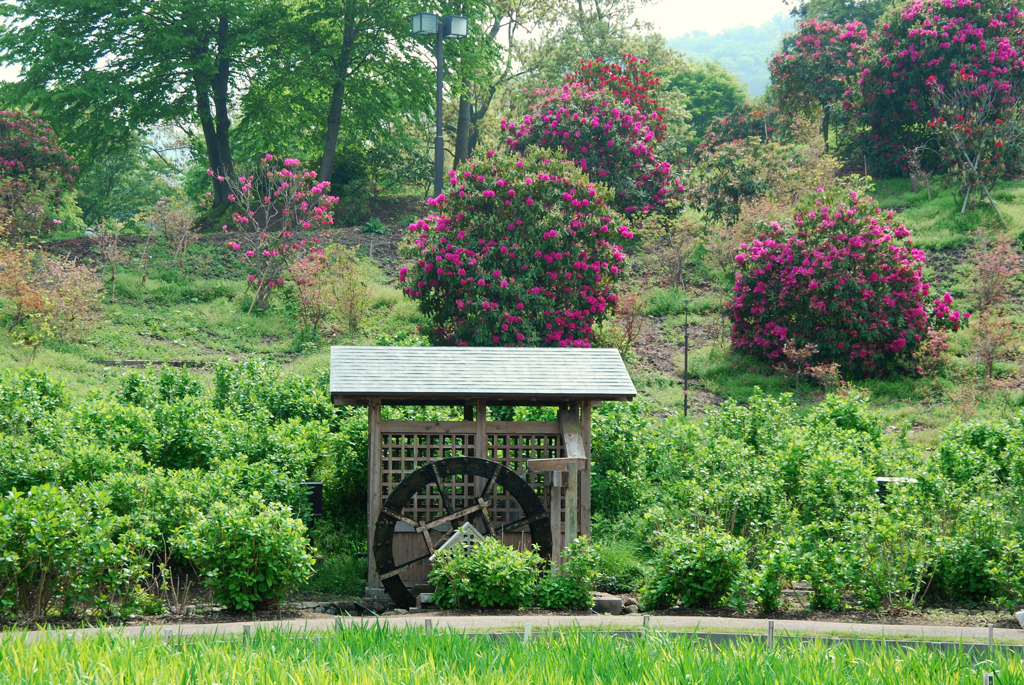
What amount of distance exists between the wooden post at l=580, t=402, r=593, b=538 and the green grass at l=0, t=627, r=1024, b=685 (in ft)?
13.6

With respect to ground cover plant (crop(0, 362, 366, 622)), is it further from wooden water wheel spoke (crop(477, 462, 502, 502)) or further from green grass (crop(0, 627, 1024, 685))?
green grass (crop(0, 627, 1024, 685))

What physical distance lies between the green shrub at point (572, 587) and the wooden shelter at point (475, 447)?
109 centimetres

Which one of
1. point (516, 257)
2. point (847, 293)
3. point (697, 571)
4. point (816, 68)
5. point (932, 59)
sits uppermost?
point (816, 68)

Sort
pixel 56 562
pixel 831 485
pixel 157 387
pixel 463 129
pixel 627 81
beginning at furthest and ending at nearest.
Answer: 1. pixel 463 129
2. pixel 627 81
3. pixel 157 387
4. pixel 831 485
5. pixel 56 562

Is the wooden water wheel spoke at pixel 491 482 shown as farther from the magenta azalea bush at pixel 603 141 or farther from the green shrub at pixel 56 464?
the magenta azalea bush at pixel 603 141

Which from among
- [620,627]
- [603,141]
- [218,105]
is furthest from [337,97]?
[620,627]

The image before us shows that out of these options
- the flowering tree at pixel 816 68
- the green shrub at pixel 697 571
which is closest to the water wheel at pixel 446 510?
the green shrub at pixel 697 571

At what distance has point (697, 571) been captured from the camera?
7180 millimetres

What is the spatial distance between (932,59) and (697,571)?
18.5m

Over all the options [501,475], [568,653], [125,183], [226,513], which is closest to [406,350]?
[501,475]

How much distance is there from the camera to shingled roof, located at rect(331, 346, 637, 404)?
864 cm

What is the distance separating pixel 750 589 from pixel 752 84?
166m

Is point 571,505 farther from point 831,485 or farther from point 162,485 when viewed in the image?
point 162,485

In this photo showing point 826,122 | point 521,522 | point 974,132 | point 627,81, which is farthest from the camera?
point 826,122
